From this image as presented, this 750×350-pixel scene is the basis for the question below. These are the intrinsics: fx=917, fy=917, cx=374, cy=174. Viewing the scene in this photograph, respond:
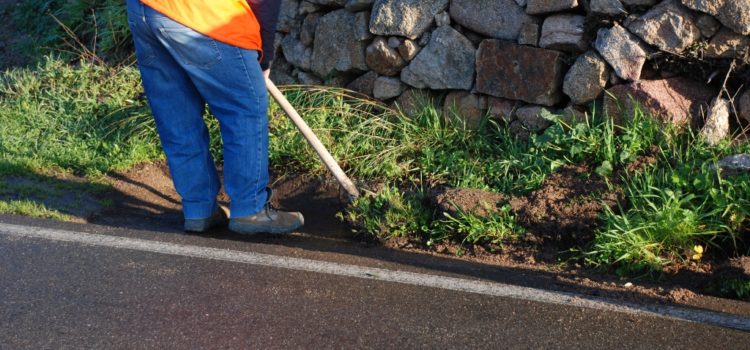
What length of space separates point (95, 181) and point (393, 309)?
2.80m

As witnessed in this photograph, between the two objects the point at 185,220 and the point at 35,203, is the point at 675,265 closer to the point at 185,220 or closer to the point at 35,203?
the point at 185,220

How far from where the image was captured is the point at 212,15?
14.2 ft

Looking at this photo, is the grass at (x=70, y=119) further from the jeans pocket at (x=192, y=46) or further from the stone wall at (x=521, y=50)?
the jeans pocket at (x=192, y=46)

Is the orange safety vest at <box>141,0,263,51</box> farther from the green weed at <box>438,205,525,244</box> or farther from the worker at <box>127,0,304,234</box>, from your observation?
the green weed at <box>438,205,525,244</box>

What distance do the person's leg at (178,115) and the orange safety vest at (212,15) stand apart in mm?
107

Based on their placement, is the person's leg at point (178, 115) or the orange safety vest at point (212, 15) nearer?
the orange safety vest at point (212, 15)

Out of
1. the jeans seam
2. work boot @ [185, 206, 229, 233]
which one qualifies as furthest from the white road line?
the jeans seam

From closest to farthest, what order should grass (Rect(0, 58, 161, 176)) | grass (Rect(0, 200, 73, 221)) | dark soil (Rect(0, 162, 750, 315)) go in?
1. dark soil (Rect(0, 162, 750, 315))
2. grass (Rect(0, 200, 73, 221))
3. grass (Rect(0, 58, 161, 176))

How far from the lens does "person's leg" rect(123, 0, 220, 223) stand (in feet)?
14.8

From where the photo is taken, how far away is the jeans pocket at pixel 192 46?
4.36m

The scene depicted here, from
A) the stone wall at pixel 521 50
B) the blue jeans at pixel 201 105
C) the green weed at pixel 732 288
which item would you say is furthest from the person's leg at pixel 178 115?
the green weed at pixel 732 288

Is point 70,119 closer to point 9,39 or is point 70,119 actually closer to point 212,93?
point 9,39

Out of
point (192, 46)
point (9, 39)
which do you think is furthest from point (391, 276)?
point (9, 39)

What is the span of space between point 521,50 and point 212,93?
1845 millimetres
